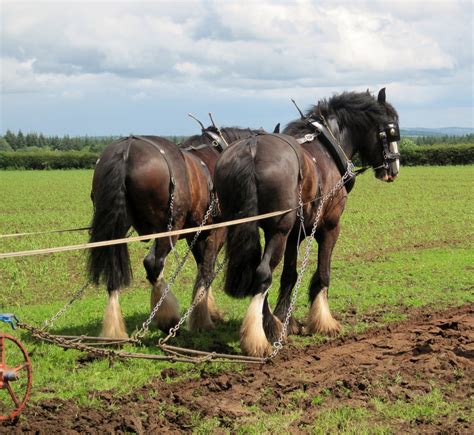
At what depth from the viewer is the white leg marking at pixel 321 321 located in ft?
25.6

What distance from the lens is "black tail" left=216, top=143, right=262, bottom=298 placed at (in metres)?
6.56

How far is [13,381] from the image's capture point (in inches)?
202

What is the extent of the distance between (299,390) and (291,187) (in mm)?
2120

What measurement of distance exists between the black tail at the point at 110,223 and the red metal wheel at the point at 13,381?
1.19 m

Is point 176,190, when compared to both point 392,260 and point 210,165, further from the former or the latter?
point 392,260

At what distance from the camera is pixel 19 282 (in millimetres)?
11844

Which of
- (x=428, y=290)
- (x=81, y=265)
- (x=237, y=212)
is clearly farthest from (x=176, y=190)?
(x=81, y=265)

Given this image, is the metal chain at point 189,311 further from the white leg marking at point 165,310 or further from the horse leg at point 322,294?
the horse leg at point 322,294

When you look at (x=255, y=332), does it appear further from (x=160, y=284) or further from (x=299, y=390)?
(x=160, y=284)

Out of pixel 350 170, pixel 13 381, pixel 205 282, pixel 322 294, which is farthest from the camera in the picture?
pixel 205 282

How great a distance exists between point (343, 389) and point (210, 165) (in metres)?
3.86

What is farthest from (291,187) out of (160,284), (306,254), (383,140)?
(383,140)

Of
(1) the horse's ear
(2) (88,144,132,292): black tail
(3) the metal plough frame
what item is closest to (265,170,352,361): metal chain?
(3) the metal plough frame

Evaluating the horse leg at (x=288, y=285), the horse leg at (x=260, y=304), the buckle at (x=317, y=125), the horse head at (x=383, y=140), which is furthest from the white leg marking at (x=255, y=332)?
Result: the horse head at (x=383, y=140)
